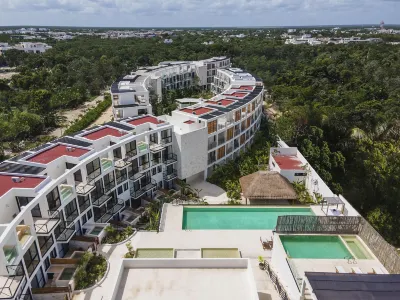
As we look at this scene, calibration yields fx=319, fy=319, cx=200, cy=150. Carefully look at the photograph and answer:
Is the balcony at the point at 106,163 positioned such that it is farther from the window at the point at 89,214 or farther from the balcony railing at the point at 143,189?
the balcony railing at the point at 143,189

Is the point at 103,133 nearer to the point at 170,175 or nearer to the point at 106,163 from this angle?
the point at 106,163

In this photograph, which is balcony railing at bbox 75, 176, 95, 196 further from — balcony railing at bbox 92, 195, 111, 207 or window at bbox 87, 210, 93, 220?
window at bbox 87, 210, 93, 220

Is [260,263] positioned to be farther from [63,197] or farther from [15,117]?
[15,117]

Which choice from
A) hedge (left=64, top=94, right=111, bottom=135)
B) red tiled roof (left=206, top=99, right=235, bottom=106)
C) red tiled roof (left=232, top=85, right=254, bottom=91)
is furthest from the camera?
red tiled roof (left=232, top=85, right=254, bottom=91)

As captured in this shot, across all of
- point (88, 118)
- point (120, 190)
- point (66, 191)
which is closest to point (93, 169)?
point (66, 191)

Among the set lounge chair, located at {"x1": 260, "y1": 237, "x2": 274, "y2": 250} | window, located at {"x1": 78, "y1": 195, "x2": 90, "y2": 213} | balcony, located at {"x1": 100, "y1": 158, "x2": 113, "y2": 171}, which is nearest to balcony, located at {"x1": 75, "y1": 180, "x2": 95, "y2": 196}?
window, located at {"x1": 78, "y1": 195, "x2": 90, "y2": 213}

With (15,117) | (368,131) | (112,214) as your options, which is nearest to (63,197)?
(112,214)

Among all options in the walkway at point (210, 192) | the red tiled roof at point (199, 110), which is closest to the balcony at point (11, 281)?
the walkway at point (210, 192)
